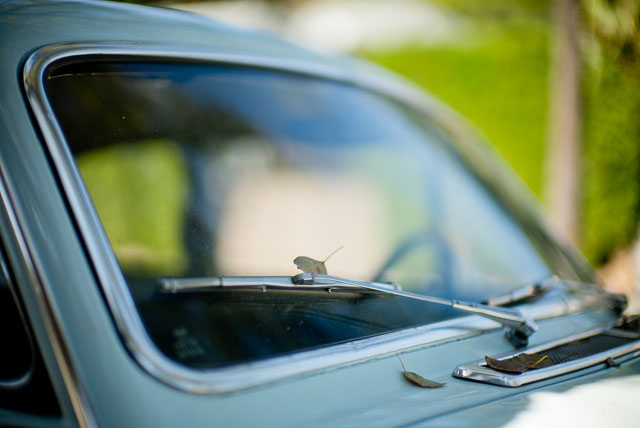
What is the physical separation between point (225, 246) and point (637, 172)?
686 centimetres

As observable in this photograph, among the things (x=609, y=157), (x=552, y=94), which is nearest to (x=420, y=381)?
(x=552, y=94)

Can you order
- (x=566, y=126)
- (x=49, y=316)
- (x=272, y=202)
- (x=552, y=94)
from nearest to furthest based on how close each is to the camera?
1. (x=49, y=316)
2. (x=272, y=202)
3. (x=566, y=126)
4. (x=552, y=94)

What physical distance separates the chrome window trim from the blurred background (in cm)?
498

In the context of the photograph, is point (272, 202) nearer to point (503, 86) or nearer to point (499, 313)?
point (499, 313)

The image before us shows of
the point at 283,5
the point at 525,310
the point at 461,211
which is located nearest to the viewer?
the point at 525,310

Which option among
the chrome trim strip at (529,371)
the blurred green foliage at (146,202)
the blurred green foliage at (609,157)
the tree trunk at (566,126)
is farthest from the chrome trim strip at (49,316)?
the blurred green foliage at (609,157)

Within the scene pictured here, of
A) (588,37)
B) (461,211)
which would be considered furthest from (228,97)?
(588,37)

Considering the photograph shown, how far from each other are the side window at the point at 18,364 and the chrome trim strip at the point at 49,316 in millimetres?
49

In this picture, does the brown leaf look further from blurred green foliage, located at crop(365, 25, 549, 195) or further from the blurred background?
blurred green foliage, located at crop(365, 25, 549, 195)

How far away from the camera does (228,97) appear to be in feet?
5.61

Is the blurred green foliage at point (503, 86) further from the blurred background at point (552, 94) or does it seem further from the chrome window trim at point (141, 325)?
the chrome window trim at point (141, 325)

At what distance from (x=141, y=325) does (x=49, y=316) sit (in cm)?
15

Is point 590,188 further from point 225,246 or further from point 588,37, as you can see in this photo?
point 225,246

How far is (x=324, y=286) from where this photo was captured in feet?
3.91
